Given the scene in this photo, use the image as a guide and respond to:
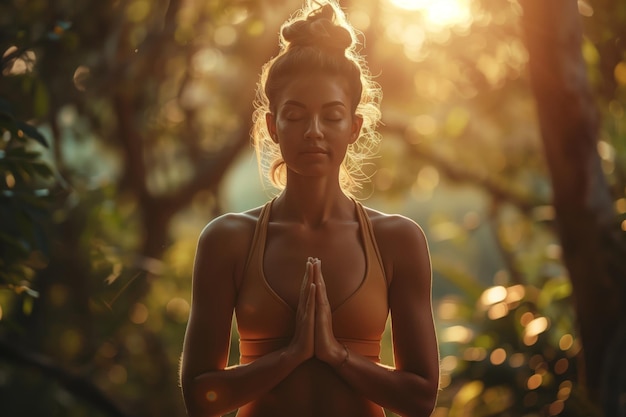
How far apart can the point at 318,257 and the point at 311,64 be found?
1.85 ft

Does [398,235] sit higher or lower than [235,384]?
higher

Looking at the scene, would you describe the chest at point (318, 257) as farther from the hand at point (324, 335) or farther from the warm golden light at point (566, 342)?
the warm golden light at point (566, 342)

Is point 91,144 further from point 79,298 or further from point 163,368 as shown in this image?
point 79,298

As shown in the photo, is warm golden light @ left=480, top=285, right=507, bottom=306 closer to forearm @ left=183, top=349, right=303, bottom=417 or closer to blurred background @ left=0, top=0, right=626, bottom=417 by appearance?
blurred background @ left=0, top=0, right=626, bottom=417

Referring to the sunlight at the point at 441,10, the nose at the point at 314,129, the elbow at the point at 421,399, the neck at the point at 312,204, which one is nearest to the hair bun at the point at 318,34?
the nose at the point at 314,129

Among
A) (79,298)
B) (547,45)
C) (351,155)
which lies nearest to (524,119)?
(79,298)

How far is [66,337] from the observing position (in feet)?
40.7

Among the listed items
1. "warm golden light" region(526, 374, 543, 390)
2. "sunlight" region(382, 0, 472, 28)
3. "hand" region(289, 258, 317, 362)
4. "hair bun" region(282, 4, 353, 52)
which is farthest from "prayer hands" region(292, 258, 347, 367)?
"warm golden light" region(526, 374, 543, 390)

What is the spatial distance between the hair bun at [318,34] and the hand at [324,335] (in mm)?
709

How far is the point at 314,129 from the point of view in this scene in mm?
2855

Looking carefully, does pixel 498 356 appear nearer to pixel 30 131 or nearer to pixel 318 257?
pixel 30 131

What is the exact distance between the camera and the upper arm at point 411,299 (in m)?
2.87

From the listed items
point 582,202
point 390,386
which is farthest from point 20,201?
point 582,202

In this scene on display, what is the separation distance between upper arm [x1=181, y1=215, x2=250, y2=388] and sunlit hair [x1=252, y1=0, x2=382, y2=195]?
0.32 metres
